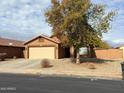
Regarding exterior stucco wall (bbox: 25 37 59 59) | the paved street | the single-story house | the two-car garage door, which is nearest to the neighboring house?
the single-story house

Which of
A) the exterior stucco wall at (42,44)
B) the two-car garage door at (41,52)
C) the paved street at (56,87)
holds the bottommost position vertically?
the paved street at (56,87)

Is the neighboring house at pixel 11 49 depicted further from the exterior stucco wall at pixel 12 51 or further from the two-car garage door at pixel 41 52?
the two-car garage door at pixel 41 52

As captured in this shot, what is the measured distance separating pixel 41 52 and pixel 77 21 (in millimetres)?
14211

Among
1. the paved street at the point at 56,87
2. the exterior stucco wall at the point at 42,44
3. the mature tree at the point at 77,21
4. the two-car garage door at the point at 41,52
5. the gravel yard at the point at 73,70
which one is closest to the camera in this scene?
the paved street at the point at 56,87

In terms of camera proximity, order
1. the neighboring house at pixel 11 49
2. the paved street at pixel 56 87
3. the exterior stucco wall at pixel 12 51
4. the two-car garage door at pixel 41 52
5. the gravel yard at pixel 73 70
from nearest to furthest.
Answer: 1. the paved street at pixel 56 87
2. the gravel yard at pixel 73 70
3. the two-car garage door at pixel 41 52
4. the neighboring house at pixel 11 49
5. the exterior stucco wall at pixel 12 51

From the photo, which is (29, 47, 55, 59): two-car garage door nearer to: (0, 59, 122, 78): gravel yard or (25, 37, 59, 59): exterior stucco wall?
(25, 37, 59, 59): exterior stucco wall

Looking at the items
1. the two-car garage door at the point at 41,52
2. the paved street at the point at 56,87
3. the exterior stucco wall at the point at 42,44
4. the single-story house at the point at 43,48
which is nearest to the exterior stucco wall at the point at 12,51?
the single-story house at the point at 43,48

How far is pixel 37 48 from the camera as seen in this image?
54.8m

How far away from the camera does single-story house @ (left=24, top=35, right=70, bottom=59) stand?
53375 mm

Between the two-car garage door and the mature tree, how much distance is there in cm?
992

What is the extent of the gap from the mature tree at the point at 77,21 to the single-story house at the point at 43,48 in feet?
30.7

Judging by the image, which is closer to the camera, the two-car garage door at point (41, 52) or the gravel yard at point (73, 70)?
the gravel yard at point (73, 70)

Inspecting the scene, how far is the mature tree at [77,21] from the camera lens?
1652 inches

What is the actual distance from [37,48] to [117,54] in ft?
57.1
